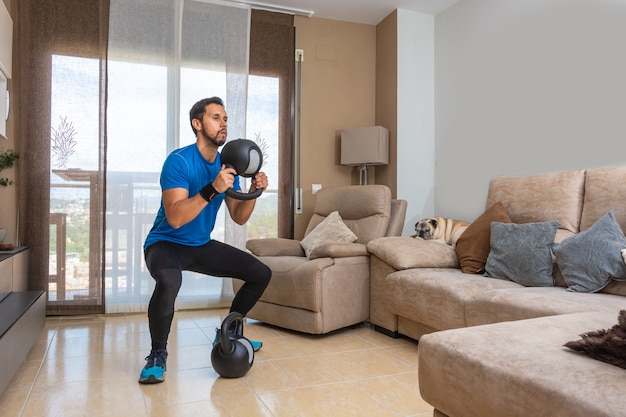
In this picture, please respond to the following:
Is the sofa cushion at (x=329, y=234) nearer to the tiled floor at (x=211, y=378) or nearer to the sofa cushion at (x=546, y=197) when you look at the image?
the tiled floor at (x=211, y=378)

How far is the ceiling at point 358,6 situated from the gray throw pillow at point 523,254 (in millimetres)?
2402

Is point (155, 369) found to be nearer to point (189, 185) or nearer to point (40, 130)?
point (189, 185)

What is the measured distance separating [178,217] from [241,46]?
8.08 feet

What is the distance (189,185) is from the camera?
7.89 ft

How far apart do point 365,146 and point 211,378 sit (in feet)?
8.59

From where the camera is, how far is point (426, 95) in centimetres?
452

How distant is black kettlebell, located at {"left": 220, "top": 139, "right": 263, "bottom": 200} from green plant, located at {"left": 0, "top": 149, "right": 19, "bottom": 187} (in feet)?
7.34

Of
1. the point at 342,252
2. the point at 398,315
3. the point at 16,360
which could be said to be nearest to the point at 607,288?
the point at 398,315

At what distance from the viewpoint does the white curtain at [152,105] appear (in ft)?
12.7

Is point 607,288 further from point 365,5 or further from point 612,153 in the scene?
point 365,5

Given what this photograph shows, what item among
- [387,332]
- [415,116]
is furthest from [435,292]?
[415,116]

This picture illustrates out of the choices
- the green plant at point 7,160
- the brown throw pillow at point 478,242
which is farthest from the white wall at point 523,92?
the green plant at point 7,160

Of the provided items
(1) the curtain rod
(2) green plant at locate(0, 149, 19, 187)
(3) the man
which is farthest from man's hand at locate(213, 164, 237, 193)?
(1) the curtain rod

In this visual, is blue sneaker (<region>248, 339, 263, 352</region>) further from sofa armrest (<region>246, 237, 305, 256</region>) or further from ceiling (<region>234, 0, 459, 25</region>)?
ceiling (<region>234, 0, 459, 25</region>)
